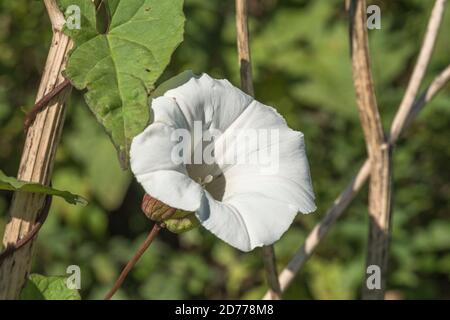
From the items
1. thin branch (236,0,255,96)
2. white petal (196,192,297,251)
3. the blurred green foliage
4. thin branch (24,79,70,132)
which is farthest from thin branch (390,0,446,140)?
the blurred green foliage

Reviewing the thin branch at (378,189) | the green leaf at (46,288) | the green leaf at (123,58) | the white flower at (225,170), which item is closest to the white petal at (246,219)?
the white flower at (225,170)

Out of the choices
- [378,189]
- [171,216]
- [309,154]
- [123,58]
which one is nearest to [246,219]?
[171,216]

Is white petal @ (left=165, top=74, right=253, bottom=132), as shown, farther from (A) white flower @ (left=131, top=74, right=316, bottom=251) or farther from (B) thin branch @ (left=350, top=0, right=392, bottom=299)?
(B) thin branch @ (left=350, top=0, right=392, bottom=299)

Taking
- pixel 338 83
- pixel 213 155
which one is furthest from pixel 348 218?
pixel 213 155

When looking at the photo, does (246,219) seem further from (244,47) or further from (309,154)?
(309,154)

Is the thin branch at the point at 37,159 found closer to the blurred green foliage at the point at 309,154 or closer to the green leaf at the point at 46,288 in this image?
the green leaf at the point at 46,288

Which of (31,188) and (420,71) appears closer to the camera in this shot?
(31,188)

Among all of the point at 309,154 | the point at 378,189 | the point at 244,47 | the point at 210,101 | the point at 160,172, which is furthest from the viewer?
the point at 309,154

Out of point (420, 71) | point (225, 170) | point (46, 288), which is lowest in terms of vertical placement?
point (46, 288)
